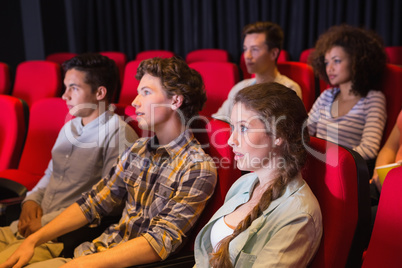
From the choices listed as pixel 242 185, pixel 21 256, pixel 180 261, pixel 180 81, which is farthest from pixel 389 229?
pixel 21 256

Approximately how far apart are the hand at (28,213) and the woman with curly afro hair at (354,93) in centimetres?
145

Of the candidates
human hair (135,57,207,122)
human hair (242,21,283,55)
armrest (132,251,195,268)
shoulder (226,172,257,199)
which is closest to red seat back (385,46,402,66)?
human hair (242,21,283,55)

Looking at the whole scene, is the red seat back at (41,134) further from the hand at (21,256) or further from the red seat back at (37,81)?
the red seat back at (37,81)

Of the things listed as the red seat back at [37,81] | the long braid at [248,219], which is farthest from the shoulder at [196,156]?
the red seat back at [37,81]

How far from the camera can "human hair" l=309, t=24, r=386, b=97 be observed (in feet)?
7.41

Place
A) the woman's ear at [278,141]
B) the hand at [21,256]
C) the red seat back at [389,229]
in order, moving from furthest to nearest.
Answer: the hand at [21,256], the woman's ear at [278,141], the red seat back at [389,229]

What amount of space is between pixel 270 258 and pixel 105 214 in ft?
2.79

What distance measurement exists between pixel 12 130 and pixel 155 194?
1.16 meters

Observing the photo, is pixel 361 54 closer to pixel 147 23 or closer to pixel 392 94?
pixel 392 94

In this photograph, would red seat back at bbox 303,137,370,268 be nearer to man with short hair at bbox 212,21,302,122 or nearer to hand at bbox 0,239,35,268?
hand at bbox 0,239,35,268

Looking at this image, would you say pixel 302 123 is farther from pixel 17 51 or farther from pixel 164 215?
pixel 17 51

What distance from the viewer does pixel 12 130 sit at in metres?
2.38

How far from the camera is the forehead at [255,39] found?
3.04 metres

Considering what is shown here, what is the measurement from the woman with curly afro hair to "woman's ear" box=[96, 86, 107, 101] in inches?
44.8
